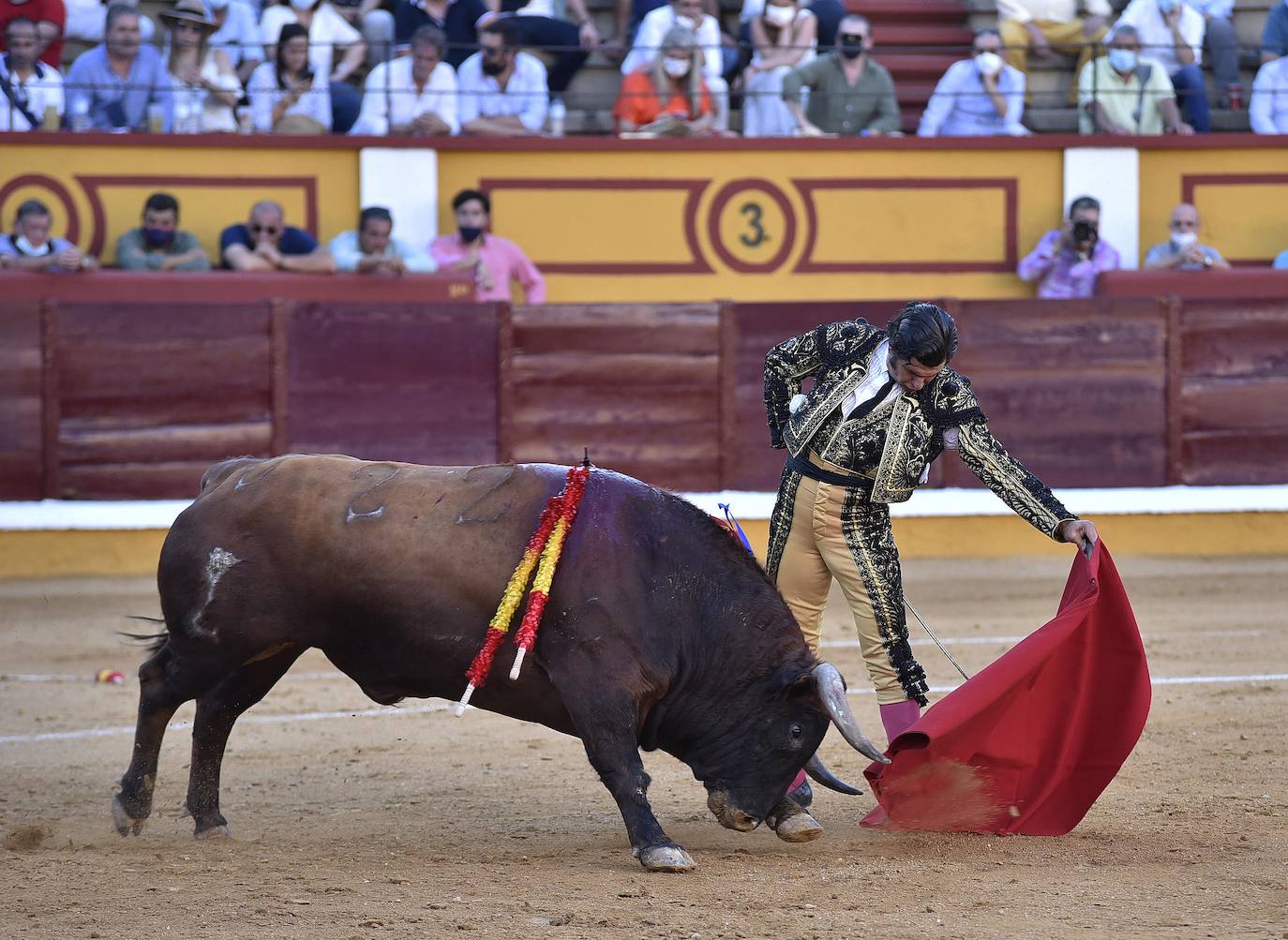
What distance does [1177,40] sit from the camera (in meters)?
10.2

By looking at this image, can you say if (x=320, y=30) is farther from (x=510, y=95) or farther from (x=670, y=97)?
(x=670, y=97)

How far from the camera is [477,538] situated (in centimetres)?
407

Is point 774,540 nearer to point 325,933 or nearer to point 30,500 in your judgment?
point 325,933

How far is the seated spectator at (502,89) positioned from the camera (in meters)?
9.45

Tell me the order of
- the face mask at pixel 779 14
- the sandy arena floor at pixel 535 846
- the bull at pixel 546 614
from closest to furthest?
1. the sandy arena floor at pixel 535 846
2. the bull at pixel 546 614
3. the face mask at pixel 779 14

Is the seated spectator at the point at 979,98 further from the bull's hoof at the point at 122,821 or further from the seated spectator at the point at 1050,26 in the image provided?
the bull's hoof at the point at 122,821

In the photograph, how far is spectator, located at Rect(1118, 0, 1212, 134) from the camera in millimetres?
10000

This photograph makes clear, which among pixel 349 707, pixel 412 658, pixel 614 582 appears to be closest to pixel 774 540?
pixel 614 582

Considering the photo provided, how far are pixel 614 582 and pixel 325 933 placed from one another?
3.34 feet

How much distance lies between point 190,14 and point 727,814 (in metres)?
6.46

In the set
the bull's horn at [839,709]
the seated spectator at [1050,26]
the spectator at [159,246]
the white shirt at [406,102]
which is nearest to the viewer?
the bull's horn at [839,709]

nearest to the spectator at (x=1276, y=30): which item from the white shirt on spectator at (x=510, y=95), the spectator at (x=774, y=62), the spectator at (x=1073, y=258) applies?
the spectator at (x=1073, y=258)

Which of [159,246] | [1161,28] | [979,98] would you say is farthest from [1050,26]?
[159,246]

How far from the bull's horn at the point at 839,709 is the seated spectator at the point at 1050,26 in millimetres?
6910
